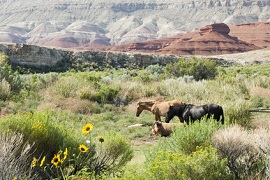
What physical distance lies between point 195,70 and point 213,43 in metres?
116

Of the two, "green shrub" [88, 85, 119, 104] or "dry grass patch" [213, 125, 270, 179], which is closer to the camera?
"dry grass patch" [213, 125, 270, 179]

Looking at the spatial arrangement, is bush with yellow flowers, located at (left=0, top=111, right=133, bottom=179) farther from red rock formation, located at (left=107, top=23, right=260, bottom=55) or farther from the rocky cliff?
red rock formation, located at (left=107, top=23, right=260, bottom=55)

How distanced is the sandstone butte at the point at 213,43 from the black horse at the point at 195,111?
4789 inches

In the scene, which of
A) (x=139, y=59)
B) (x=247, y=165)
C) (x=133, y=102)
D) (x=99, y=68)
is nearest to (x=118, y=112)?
(x=133, y=102)

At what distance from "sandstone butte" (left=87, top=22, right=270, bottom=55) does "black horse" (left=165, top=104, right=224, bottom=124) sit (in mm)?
121648

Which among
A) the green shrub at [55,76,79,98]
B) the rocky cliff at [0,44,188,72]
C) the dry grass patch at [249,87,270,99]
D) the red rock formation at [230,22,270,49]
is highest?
the green shrub at [55,76,79,98]

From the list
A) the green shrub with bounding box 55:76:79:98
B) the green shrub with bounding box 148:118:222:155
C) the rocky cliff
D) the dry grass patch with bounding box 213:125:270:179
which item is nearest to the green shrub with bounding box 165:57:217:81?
the green shrub with bounding box 55:76:79:98

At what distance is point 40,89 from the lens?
76.1 feet

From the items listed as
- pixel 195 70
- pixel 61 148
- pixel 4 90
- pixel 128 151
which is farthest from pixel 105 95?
pixel 195 70

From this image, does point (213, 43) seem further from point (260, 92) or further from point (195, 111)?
point (195, 111)

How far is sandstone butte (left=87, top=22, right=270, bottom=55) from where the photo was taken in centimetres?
14038

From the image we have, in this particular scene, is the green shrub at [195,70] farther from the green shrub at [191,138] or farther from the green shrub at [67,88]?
the green shrub at [191,138]

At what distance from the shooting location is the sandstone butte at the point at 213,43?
14038cm

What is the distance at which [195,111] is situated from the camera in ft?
43.3
